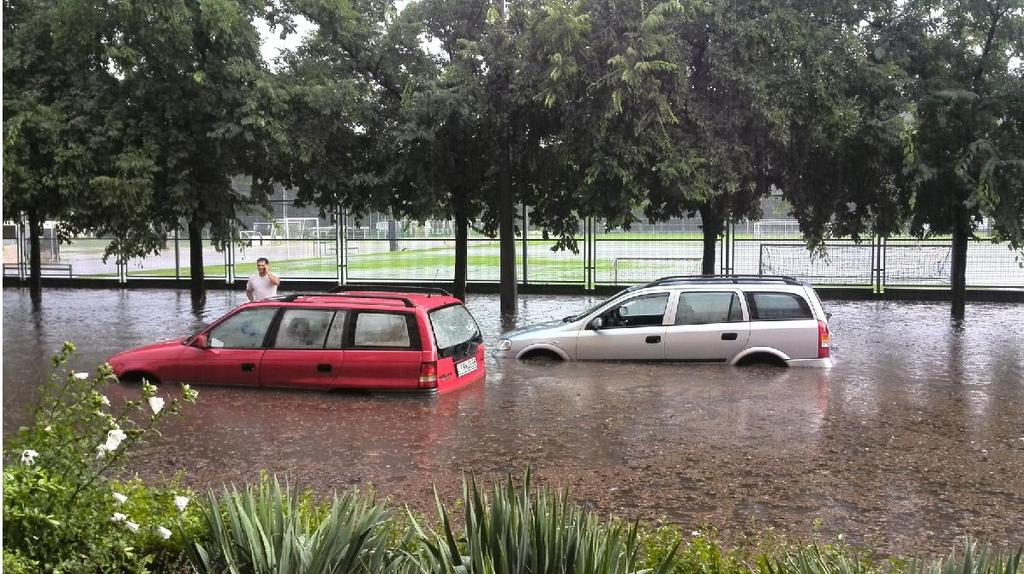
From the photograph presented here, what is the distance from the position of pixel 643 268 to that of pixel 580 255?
1911 millimetres

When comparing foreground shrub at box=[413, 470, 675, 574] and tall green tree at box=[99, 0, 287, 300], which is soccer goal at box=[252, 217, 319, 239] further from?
foreground shrub at box=[413, 470, 675, 574]

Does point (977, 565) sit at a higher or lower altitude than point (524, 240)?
lower

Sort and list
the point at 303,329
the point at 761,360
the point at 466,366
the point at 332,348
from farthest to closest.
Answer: the point at 761,360
the point at 466,366
the point at 303,329
the point at 332,348

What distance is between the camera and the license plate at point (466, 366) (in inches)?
488

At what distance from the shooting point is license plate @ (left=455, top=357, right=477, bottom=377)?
12.4m

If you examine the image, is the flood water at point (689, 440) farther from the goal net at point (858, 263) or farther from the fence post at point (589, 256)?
the fence post at point (589, 256)

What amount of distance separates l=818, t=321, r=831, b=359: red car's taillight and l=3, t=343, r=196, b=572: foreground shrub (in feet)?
34.8

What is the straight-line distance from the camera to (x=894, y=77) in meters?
18.5

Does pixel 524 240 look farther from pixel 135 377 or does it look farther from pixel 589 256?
pixel 135 377

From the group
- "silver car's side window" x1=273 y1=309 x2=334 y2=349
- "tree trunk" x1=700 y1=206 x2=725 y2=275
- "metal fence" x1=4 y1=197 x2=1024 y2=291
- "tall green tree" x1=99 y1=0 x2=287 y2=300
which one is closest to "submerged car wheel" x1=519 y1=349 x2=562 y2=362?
"silver car's side window" x1=273 y1=309 x2=334 y2=349

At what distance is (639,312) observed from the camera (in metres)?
14.4

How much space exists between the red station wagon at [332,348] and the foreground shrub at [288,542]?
7.28 m

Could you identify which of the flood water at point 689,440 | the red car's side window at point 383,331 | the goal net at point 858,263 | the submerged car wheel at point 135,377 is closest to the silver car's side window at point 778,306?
the flood water at point 689,440

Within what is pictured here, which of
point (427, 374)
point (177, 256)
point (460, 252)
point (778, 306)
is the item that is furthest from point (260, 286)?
point (177, 256)
